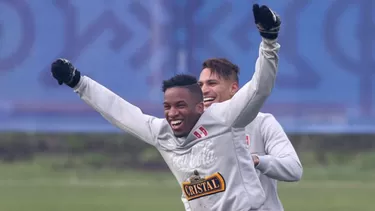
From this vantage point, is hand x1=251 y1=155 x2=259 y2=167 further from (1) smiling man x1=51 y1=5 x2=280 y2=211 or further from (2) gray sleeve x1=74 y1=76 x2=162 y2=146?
(2) gray sleeve x1=74 y1=76 x2=162 y2=146

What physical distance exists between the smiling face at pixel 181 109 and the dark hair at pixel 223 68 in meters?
0.88

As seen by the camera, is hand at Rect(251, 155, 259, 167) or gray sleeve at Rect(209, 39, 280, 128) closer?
gray sleeve at Rect(209, 39, 280, 128)

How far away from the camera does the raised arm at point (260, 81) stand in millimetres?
5512

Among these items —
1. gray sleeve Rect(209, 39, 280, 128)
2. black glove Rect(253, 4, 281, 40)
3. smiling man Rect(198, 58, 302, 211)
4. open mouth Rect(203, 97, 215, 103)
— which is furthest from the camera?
open mouth Rect(203, 97, 215, 103)

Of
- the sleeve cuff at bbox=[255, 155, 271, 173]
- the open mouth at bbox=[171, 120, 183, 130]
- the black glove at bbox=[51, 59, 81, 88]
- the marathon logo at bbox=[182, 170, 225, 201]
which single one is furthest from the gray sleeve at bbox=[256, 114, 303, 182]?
the black glove at bbox=[51, 59, 81, 88]

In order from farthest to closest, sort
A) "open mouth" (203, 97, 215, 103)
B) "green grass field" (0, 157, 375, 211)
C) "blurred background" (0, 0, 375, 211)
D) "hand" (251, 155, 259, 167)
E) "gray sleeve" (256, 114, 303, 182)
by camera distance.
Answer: "blurred background" (0, 0, 375, 211) → "green grass field" (0, 157, 375, 211) → "open mouth" (203, 97, 215, 103) → "gray sleeve" (256, 114, 303, 182) → "hand" (251, 155, 259, 167)

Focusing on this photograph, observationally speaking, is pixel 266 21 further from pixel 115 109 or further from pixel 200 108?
pixel 115 109

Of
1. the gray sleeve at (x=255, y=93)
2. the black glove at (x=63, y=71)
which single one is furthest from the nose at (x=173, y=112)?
the black glove at (x=63, y=71)

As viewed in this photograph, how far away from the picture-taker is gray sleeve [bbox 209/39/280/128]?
5660mm

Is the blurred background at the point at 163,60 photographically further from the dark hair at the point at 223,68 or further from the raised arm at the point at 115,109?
the raised arm at the point at 115,109

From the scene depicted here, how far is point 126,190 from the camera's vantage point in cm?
1678

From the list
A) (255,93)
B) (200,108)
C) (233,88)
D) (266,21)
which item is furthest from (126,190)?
(266,21)

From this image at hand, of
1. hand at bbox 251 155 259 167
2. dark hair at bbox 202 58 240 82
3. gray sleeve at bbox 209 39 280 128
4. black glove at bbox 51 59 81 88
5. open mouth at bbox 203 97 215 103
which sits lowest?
hand at bbox 251 155 259 167

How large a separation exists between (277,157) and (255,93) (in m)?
0.90
